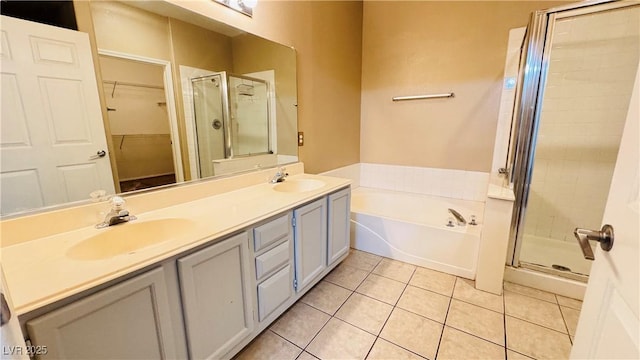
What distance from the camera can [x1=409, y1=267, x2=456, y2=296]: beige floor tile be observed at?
199cm

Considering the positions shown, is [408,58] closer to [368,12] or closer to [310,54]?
[368,12]

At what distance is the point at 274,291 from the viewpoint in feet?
4.84

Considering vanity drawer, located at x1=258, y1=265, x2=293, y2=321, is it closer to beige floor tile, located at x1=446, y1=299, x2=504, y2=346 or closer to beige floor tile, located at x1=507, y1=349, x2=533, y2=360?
beige floor tile, located at x1=446, y1=299, x2=504, y2=346

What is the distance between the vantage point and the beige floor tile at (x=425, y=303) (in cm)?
172

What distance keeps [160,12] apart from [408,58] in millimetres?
2421

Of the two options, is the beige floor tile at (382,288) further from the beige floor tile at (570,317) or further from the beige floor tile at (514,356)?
the beige floor tile at (570,317)

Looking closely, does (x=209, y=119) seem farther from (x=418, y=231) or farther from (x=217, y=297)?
(x=418, y=231)

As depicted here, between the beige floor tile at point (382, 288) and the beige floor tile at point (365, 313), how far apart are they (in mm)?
60

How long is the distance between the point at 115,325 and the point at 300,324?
104cm

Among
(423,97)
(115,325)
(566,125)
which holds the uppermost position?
(423,97)

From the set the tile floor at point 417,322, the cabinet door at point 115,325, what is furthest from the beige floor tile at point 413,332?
the cabinet door at point 115,325

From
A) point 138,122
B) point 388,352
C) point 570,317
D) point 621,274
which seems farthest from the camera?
point 570,317

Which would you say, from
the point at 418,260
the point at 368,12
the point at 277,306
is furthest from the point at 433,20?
the point at 277,306

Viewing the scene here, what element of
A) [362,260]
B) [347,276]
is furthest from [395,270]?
[347,276]
